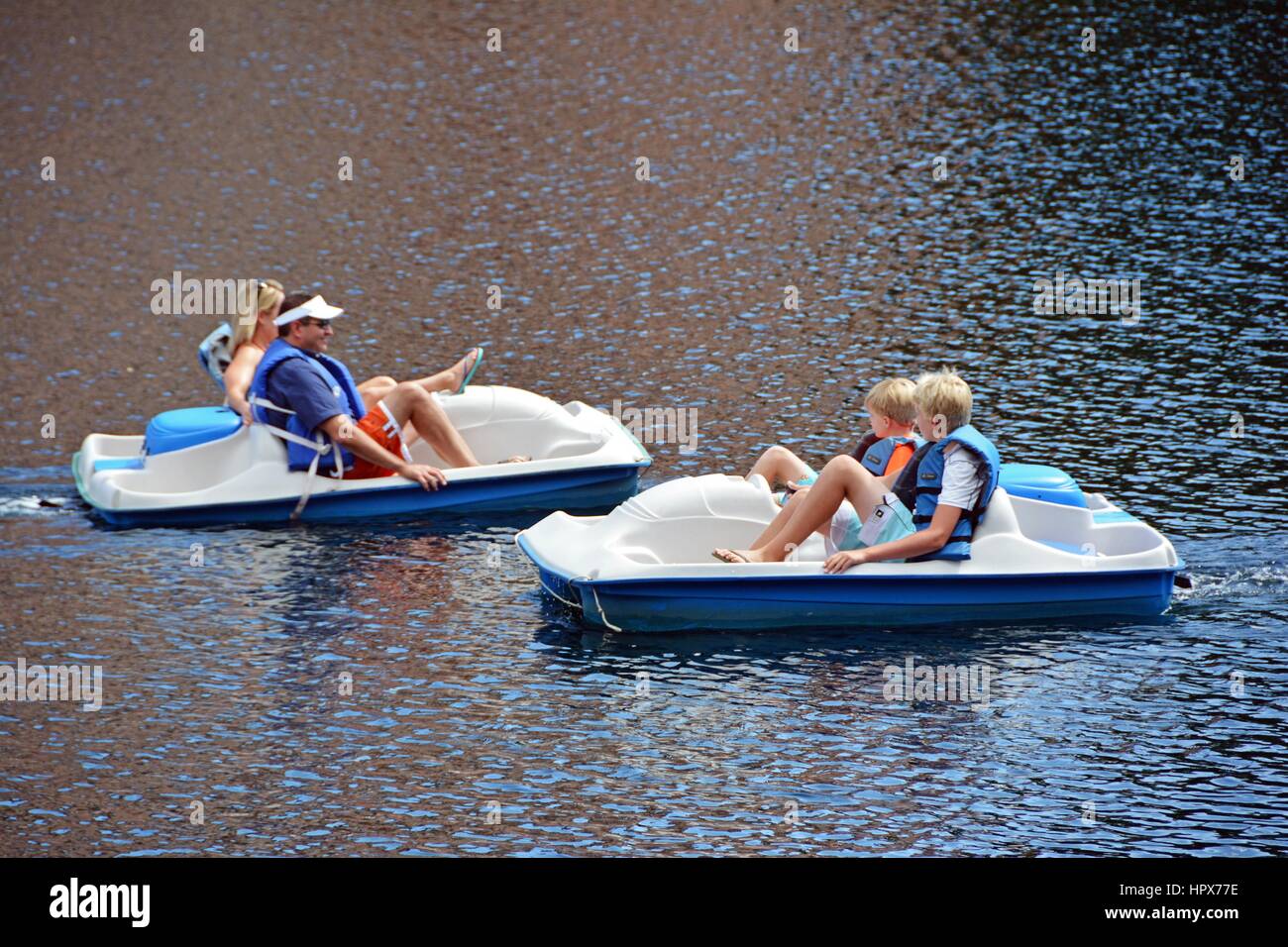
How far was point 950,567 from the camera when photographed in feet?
31.3

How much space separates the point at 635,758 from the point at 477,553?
3.08 meters

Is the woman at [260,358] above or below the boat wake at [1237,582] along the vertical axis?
above

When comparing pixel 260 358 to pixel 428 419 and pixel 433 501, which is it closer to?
pixel 428 419

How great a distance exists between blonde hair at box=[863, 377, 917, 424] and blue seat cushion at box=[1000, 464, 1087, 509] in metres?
0.76

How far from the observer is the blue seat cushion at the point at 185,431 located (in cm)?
1198

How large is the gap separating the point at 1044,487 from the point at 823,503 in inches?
56.8

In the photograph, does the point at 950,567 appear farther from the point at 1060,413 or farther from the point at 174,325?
the point at 174,325

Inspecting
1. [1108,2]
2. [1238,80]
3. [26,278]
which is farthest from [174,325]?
[1108,2]

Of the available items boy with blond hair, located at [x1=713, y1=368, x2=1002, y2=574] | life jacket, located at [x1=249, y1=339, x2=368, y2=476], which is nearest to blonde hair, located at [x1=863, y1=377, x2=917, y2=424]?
boy with blond hair, located at [x1=713, y1=368, x2=1002, y2=574]

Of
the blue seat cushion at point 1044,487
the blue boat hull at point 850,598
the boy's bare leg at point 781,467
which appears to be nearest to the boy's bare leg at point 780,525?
the blue boat hull at point 850,598

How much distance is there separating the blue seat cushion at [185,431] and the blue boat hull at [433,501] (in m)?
0.57

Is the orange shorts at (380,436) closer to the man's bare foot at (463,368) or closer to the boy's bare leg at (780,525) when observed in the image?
the man's bare foot at (463,368)

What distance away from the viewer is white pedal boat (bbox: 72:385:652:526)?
11.5 m

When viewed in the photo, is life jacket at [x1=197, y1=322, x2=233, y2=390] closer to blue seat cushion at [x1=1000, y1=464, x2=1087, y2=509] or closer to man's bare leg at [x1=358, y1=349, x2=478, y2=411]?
man's bare leg at [x1=358, y1=349, x2=478, y2=411]
